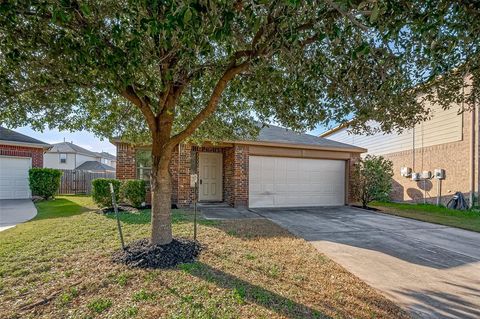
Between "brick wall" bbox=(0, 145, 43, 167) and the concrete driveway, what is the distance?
13.1m

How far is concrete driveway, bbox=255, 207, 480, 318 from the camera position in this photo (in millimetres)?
3354

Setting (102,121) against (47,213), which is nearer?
(102,121)

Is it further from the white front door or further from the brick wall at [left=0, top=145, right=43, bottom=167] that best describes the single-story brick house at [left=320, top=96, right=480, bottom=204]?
the brick wall at [left=0, top=145, right=43, bottom=167]

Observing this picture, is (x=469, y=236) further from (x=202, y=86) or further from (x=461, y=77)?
(x=202, y=86)

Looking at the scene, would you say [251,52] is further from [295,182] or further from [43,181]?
[43,181]

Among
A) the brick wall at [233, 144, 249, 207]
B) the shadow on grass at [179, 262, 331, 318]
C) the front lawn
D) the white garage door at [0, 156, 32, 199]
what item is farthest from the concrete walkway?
the brick wall at [233, 144, 249, 207]

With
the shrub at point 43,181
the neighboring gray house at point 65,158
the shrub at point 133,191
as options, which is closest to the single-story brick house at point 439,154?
the shrub at point 133,191

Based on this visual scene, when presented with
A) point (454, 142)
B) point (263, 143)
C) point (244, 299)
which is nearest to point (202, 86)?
point (244, 299)

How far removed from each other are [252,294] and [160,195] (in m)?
2.25

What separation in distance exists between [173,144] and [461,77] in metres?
4.76

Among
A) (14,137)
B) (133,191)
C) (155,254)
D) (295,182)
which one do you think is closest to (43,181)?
(14,137)

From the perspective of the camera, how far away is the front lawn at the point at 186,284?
2945 millimetres

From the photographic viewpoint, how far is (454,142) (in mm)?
12102

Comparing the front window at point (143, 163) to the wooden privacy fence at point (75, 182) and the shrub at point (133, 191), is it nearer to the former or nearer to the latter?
the shrub at point (133, 191)
